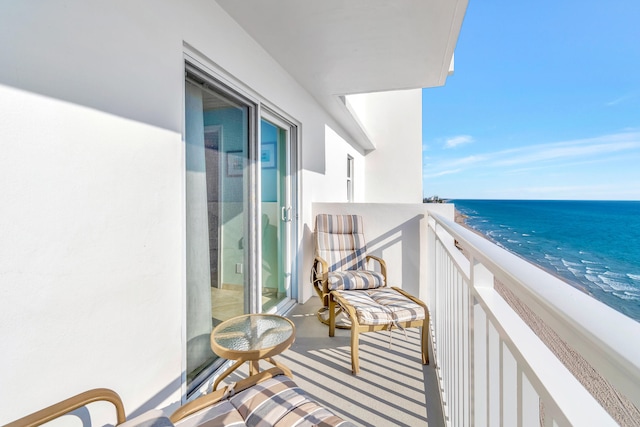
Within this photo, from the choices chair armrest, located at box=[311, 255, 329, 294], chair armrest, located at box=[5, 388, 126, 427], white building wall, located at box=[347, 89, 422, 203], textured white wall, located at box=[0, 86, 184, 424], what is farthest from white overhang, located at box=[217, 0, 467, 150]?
white building wall, located at box=[347, 89, 422, 203]

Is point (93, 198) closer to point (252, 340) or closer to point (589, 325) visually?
point (252, 340)

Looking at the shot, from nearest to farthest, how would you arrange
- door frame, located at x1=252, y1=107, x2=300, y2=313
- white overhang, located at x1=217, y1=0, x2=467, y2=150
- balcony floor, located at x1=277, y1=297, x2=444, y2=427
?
1. balcony floor, located at x1=277, y1=297, x2=444, y2=427
2. white overhang, located at x1=217, y1=0, x2=467, y2=150
3. door frame, located at x1=252, y1=107, x2=300, y2=313

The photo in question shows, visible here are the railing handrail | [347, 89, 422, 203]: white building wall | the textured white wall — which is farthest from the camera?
[347, 89, 422, 203]: white building wall

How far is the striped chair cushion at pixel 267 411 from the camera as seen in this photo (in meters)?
1.23

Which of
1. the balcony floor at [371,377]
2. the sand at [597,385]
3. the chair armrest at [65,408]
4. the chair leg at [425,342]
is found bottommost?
the balcony floor at [371,377]

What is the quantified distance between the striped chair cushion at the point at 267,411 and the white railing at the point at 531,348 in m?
0.55

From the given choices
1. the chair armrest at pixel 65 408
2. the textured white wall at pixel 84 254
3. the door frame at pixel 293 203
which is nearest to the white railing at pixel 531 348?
the chair armrest at pixel 65 408

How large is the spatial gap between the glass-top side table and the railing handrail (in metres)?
1.29

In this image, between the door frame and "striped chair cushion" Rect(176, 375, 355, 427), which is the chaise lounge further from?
the door frame

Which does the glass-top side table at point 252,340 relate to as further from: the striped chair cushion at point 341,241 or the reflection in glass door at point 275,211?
the striped chair cushion at point 341,241

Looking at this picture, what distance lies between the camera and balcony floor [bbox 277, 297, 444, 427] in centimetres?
188

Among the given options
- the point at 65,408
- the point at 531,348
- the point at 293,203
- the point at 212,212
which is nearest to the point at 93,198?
the point at 65,408

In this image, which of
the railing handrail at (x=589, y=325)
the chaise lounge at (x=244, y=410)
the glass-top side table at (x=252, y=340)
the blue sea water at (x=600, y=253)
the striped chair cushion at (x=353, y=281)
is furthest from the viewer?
the blue sea water at (x=600, y=253)

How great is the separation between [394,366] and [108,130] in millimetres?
2359
